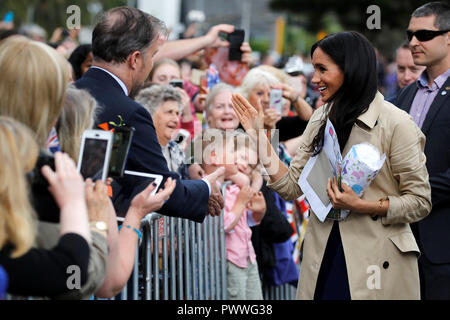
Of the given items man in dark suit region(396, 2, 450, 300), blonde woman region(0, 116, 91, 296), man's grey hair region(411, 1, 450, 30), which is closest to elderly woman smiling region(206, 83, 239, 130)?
man in dark suit region(396, 2, 450, 300)

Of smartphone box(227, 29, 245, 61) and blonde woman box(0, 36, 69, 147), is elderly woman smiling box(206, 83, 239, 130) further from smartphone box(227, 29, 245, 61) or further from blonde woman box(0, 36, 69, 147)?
blonde woman box(0, 36, 69, 147)

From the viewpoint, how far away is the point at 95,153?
112 inches

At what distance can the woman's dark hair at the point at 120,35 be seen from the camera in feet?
13.0

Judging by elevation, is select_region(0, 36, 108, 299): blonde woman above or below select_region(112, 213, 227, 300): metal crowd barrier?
above

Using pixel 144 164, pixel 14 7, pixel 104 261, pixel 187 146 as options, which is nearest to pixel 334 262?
pixel 144 164

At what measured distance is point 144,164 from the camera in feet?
12.2

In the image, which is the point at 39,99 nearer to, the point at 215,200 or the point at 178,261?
the point at 215,200

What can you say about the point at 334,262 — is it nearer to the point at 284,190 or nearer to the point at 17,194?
the point at 284,190

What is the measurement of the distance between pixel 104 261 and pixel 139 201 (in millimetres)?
522

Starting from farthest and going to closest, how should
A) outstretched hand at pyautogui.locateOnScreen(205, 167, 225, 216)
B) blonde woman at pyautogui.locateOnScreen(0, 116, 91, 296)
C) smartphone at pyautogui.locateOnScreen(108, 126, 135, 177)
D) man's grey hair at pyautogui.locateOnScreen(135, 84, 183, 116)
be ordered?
1. man's grey hair at pyautogui.locateOnScreen(135, 84, 183, 116)
2. outstretched hand at pyautogui.locateOnScreen(205, 167, 225, 216)
3. smartphone at pyautogui.locateOnScreen(108, 126, 135, 177)
4. blonde woman at pyautogui.locateOnScreen(0, 116, 91, 296)

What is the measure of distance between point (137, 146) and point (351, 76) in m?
1.22

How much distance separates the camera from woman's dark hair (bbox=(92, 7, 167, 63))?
3973 millimetres

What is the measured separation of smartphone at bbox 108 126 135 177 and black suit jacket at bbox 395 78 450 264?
2.33 metres

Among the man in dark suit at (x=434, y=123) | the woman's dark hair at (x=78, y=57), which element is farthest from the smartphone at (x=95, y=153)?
the woman's dark hair at (x=78, y=57)
